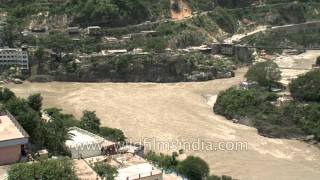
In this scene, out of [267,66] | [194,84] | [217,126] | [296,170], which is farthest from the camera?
[194,84]

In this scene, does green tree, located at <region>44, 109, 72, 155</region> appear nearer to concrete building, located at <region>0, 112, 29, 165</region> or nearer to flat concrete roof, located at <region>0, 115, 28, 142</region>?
flat concrete roof, located at <region>0, 115, 28, 142</region>

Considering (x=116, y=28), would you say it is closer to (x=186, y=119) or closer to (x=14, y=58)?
(x=14, y=58)

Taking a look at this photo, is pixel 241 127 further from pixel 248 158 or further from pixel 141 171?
pixel 141 171

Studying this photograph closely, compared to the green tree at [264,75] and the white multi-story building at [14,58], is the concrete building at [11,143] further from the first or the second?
the white multi-story building at [14,58]

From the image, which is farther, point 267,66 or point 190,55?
point 190,55

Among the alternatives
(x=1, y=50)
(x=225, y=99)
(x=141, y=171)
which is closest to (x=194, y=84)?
(x=225, y=99)

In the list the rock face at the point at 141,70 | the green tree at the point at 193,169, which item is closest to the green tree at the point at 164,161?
the green tree at the point at 193,169

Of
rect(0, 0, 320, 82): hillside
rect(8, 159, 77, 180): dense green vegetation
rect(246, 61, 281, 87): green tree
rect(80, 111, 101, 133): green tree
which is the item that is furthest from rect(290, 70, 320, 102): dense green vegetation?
rect(8, 159, 77, 180): dense green vegetation
